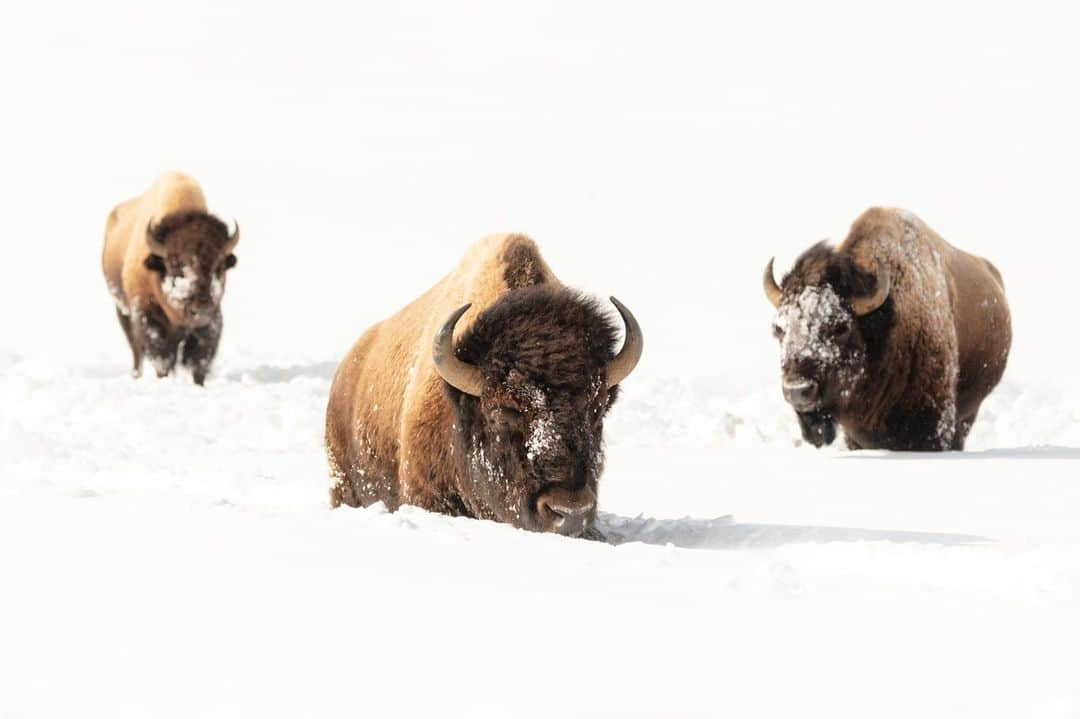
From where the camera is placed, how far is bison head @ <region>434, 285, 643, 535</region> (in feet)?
17.9

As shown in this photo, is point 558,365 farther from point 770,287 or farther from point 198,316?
point 198,316

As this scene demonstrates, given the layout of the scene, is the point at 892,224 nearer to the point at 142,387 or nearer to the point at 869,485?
the point at 869,485

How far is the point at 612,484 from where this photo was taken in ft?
28.2

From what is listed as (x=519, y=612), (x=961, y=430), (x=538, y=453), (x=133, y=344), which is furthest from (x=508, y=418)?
(x=133, y=344)

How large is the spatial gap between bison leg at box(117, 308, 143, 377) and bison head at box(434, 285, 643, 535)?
1124cm

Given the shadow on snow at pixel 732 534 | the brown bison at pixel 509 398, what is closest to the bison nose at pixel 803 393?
the shadow on snow at pixel 732 534

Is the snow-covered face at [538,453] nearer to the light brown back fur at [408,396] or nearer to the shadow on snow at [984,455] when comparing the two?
the light brown back fur at [408,396]

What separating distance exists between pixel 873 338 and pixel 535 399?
5212 mm

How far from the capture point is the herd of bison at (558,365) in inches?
222

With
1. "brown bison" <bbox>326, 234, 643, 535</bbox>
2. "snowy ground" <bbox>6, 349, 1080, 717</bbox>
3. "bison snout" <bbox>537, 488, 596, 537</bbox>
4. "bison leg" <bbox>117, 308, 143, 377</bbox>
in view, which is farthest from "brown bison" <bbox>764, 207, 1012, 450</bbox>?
"bison leg" <bbox>117, 308, 143, 377</bbox>

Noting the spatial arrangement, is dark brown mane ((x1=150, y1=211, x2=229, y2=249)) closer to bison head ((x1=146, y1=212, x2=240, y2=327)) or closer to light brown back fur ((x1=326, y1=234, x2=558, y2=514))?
bison head ((x1=146, y1=212, x2=240, y2=327))

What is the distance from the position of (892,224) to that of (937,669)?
313 inches

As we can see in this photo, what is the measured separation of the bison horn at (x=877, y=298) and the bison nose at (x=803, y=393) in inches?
26.0

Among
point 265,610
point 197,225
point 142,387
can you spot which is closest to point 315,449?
point 142,387
